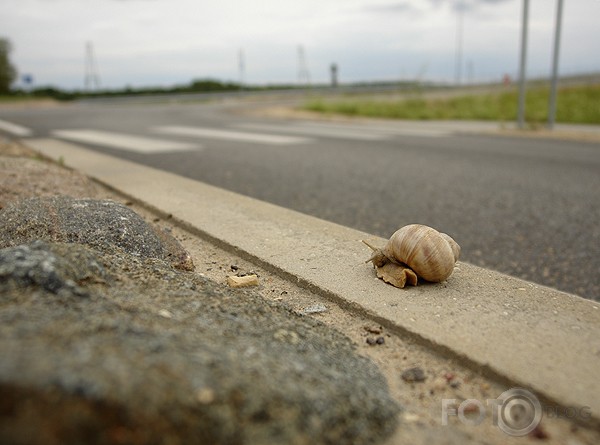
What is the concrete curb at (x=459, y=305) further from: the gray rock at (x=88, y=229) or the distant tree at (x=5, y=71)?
the distant tree at (x=5, y=71)

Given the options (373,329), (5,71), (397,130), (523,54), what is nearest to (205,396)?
(373,329)

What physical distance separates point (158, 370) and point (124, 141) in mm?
8485

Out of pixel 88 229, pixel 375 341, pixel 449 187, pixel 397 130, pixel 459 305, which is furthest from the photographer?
pixel 397 130

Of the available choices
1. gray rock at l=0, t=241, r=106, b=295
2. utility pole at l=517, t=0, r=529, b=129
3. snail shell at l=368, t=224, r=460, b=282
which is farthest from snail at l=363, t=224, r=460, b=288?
utility pole at l=517, t=0, r=529, b=129

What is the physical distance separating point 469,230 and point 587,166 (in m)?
3.79

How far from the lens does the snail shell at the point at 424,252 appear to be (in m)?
2.12

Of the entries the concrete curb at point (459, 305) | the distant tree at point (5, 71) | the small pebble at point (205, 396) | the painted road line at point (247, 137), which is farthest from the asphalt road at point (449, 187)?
the distant tree at point (5, 71)

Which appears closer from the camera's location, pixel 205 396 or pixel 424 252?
pixel 205 396

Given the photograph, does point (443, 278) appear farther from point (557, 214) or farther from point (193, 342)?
point (557, 214)

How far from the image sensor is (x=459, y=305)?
201cm

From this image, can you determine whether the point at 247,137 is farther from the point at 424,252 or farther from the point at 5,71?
the point at 5,71

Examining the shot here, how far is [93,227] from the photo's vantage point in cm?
245

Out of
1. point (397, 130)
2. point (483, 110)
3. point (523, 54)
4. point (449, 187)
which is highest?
point (523, 54)

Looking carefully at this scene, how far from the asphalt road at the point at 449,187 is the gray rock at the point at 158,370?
2.16 meters
